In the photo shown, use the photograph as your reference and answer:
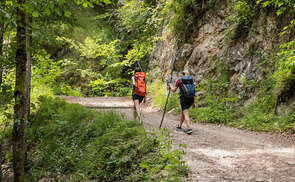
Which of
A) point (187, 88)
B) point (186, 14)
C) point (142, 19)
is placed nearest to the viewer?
point (187, 88)

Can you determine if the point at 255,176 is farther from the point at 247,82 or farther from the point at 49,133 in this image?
the point at 49,133

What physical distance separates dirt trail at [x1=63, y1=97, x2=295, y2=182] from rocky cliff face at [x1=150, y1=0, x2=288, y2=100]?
3.39 meters

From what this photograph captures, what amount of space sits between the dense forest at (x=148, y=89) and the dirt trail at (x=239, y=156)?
429mm

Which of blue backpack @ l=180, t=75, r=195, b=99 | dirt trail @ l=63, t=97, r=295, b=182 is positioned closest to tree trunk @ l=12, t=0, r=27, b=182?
dirt trail @ l=63, t=97, r=295, b=182

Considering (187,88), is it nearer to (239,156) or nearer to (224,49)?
(239,156)

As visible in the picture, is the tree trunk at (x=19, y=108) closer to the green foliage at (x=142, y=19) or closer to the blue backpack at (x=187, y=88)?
the blue backpack at (x=187, y=88)

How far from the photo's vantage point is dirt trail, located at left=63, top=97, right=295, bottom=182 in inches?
134

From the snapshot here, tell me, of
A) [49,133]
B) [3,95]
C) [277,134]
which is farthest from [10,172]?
[277,134]

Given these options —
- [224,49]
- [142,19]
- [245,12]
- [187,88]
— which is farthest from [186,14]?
[187,88]

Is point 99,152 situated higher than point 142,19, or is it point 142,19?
point 142,19

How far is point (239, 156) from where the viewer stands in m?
4.32

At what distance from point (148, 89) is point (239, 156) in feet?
34.8

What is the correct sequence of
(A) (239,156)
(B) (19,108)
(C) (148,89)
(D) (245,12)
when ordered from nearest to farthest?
1. (A) (239,156)
2. (B) (19,108)
3. (D) (245,12)
4. (C) (148,89)

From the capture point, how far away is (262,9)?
29.5 feet
